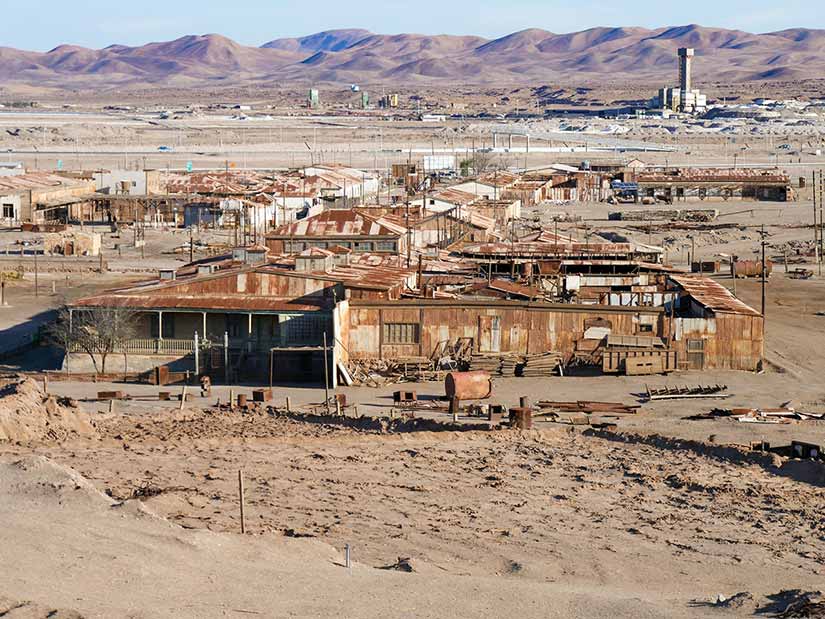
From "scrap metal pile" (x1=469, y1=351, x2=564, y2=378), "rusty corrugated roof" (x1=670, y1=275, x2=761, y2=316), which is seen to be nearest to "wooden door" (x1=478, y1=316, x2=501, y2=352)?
"scrap metal pile" (x1=469, y1=351, x2=564, y2=378)

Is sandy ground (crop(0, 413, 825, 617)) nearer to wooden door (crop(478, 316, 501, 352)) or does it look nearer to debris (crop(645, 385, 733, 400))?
debris (crop(645, 385, 733, 400))

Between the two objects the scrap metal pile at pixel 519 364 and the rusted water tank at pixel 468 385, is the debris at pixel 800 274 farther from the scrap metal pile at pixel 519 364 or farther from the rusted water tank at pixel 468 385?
the rusted water tank at pixel 468 385

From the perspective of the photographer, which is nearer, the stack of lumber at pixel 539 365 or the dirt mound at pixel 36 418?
the dirt mound at pixel 36 418

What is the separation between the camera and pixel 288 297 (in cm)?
3016

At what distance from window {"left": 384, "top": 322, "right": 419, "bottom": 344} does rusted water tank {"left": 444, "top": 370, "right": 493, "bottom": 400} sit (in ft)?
9.16

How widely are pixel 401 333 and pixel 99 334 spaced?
568cm

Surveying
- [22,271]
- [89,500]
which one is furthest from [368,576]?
[22,271]

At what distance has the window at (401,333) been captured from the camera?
2912 centimetres

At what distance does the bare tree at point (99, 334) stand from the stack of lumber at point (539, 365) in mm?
7492

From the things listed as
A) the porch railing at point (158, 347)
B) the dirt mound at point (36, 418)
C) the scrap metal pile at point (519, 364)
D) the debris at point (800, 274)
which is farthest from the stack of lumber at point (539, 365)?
the debris at point (800, 274)

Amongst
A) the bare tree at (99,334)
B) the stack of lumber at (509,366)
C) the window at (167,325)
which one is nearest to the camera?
the stack of lumber at (509,366)

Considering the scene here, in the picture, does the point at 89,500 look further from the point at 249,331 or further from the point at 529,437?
the point at 249,331

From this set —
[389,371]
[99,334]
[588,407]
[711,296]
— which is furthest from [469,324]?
[99,334]

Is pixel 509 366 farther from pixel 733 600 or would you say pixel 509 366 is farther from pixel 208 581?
pixel 208 581
